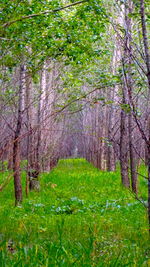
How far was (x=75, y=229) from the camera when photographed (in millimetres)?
5637

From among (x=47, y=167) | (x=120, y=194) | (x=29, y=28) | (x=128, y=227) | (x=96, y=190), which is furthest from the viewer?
(x=47, y=167)

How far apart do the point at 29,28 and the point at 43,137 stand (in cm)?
583

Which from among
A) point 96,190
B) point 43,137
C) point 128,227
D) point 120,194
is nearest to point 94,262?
point 128,227

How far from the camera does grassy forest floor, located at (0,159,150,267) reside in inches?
133

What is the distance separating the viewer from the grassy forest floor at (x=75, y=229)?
337 cm

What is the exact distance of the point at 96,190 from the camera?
10.7 metres

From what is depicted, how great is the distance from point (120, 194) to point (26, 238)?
6459mm

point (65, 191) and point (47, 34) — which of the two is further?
point (65, 191)

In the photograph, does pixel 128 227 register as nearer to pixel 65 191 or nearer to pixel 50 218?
pixel 50 218

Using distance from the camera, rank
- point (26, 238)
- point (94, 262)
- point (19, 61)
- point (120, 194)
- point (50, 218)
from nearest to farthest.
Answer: point (94, 262) < point (26, 238) < point (50, 218) < point (19, 61) < point (120, 194)

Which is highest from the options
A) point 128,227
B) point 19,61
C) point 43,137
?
point 19,61

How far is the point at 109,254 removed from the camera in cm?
389

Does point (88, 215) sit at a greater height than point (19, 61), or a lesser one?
lesser

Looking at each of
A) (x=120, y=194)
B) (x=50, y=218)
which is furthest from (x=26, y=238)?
(x=120, y=194)
